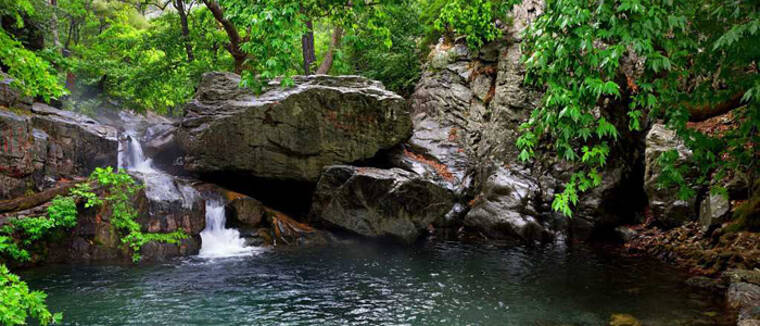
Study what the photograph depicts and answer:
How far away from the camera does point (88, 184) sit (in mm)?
11688

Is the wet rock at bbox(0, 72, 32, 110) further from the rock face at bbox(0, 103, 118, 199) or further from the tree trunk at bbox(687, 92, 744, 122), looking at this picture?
the tree trunk at bbox(687, 92, 744, 122)

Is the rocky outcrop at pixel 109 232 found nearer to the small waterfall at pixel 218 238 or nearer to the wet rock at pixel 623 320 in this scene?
the small waterfall at pixel 218 238

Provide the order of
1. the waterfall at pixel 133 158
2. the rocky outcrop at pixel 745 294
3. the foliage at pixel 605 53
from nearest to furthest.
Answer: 1. the foliage at pixel 605 53
2. the rocky outcrop at pixel 745 294
3. the waterfall at pixel 133 158

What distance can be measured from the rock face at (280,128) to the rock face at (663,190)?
9.13 metres

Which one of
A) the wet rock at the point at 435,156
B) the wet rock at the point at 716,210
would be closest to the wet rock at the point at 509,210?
the wet rock at the point at 435,156

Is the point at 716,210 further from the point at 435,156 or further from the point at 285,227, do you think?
the point at 285,227

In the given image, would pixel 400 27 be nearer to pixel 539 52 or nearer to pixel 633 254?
pixel 633 254

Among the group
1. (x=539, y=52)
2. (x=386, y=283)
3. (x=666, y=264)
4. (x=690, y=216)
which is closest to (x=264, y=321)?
(x=386, y=283)

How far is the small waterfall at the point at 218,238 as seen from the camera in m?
12.9

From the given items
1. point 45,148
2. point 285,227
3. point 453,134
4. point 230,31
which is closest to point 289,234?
point 285,227

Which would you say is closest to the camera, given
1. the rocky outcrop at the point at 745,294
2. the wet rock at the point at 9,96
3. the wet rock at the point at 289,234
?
the rocky outcrop at the point at 745,294

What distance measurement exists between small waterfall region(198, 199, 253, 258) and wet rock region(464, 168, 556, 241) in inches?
316

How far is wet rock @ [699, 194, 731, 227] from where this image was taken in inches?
444

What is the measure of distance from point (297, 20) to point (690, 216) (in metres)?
12.9
